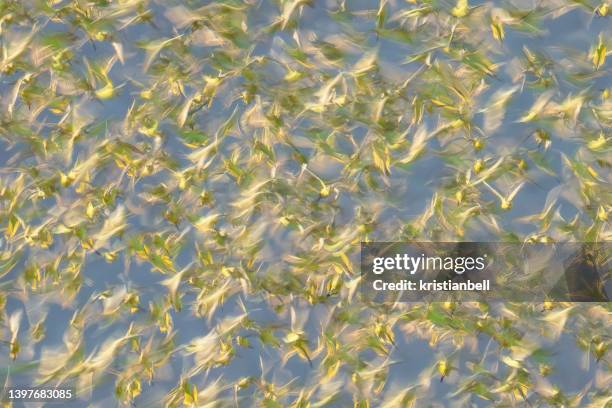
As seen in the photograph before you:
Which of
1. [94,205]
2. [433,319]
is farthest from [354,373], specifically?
[94,205]

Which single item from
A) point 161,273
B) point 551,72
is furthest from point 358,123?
point 161,273

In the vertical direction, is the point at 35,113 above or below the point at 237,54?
below

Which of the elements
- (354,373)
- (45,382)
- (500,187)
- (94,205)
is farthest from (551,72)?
(45,382)

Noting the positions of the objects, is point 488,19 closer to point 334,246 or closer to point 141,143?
point 334,246

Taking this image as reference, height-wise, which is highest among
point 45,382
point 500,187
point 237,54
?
point 237,54

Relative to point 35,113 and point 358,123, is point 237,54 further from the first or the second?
point 35,113

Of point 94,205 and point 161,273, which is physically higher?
point 94,205

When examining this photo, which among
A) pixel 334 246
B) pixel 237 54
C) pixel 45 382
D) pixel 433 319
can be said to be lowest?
pixel 45 382
